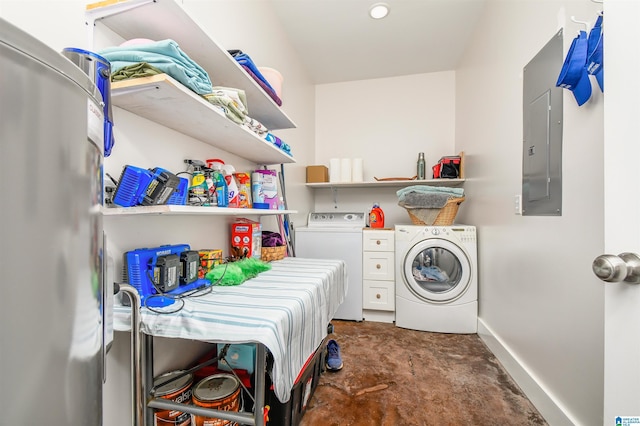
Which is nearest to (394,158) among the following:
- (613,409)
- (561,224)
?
(561,224)

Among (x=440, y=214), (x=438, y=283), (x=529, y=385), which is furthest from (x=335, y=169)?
(x=529, y=385)

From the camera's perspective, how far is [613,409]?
535 mm

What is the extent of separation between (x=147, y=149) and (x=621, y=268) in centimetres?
142

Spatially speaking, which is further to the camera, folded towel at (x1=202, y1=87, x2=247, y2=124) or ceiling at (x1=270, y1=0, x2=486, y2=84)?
ceiling at (x1=270, y1=0, x2=486, y2=84)

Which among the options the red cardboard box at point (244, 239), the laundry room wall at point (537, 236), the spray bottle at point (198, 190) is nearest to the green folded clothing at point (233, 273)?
the red cardboard box at point (244, 239)

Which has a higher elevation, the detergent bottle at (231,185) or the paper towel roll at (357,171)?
the paper towel roll at (357,171)

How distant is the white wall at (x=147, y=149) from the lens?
768 millimetres

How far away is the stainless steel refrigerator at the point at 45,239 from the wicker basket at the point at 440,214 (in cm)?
251

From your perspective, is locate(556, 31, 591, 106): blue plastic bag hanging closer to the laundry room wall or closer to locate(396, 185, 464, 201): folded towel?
the laundry room wall

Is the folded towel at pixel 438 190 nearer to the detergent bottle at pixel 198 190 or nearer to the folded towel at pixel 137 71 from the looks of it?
the detergent bottle at pixel 198 190

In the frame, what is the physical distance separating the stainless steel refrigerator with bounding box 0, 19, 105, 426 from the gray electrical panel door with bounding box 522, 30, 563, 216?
1684mm

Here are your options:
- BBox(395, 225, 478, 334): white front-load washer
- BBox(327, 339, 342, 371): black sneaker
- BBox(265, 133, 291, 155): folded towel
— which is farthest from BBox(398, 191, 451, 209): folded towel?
BBox(327, 339, 342, 371): black sneaker

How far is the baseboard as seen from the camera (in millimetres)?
1213

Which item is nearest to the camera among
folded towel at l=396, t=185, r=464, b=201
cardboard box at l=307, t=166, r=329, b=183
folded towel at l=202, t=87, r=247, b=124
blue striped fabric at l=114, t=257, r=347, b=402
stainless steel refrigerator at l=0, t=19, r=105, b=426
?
stainless steel refrigerator at l=0, t=19, r=105, b=426
